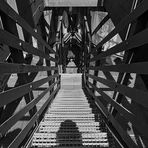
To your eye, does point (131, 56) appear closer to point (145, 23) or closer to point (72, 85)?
point (145, 23)

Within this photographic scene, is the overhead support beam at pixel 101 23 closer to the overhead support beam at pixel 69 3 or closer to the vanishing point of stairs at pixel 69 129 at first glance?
the overhead support beam at pixel 69 3

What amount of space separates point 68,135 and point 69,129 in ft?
0.47

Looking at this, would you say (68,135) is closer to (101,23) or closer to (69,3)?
(69,3)

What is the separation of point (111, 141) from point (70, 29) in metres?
10.9

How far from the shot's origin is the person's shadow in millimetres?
1838

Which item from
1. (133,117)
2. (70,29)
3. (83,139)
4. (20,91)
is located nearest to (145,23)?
(133,117)

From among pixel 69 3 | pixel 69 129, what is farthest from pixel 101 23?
pixel 69 129

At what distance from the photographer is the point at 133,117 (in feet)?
4.06

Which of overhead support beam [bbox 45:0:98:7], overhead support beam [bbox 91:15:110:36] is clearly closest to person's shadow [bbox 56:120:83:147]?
overhead support beam [bbox 45:0:98:7]

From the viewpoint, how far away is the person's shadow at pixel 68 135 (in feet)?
6.03

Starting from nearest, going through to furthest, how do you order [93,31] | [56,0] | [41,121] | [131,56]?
1. [131,56]
2. [41,121]
3. [56,0]
4. [93,31]

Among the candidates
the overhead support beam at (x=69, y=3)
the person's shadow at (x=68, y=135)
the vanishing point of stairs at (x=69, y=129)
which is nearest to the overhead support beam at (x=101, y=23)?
the overhead support beam at (x=69, y=3)

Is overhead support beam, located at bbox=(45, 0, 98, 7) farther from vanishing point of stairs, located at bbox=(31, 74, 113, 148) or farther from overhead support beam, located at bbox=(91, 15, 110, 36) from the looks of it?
vanishing point of stairs, located at bbox=(31, 74, 113, 148)

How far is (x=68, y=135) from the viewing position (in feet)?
6.53
